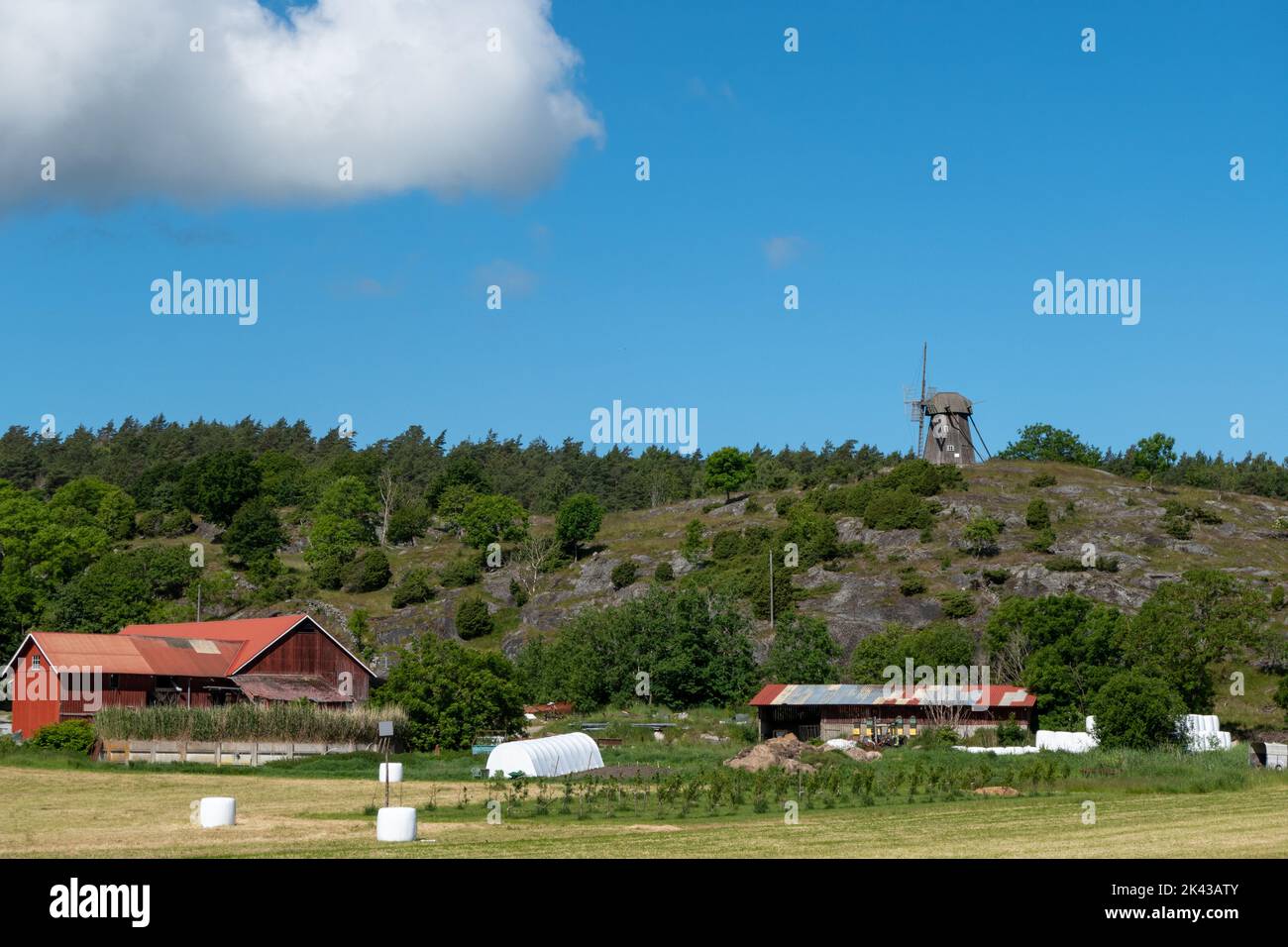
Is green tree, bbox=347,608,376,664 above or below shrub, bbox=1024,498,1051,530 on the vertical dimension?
below

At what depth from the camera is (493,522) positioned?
149m

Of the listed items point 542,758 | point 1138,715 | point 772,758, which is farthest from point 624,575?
point 542,758

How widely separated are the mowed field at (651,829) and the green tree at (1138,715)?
1597 centimetres

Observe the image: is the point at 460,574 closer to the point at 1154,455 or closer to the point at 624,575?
the point at 624,575

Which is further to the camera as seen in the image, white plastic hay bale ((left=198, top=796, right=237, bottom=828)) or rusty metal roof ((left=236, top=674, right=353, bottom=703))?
rusty metal roof ((left=236, top=674, right=353, bottom=703))

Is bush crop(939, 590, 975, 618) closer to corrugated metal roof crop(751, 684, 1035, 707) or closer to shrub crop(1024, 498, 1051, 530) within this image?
shrub crop(1024, 498, 1051, 530)

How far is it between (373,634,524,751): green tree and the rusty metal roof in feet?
21.7

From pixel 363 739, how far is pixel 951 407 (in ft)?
360

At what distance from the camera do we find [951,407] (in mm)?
155500

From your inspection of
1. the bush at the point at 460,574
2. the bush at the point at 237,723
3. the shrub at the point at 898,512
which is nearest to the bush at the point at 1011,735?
the bush at the point at 237,723

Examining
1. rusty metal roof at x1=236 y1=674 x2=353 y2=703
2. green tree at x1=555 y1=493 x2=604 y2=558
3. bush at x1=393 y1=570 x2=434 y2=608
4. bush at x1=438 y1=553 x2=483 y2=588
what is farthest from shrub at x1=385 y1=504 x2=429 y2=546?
rusty metal roof at x1=236 y1=674 x2=353 y2=703

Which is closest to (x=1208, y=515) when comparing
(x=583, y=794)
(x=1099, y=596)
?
(x=1099, y=596)

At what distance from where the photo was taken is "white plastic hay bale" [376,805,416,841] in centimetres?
2669
